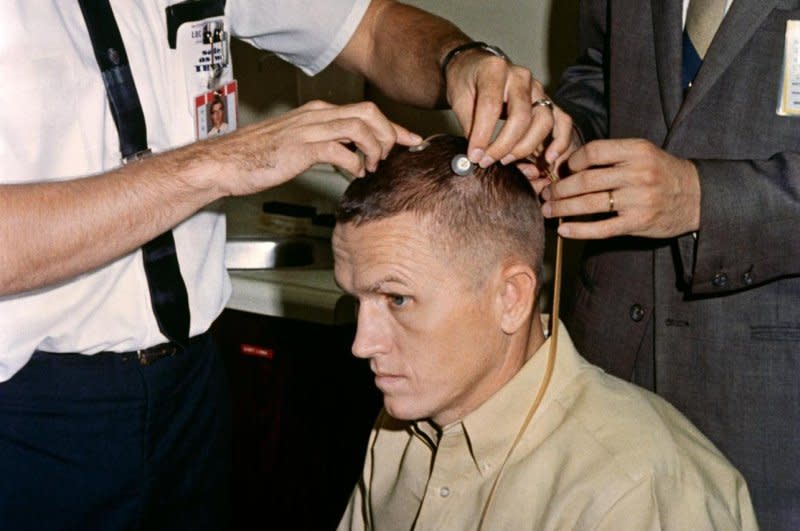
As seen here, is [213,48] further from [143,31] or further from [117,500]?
[117,500]

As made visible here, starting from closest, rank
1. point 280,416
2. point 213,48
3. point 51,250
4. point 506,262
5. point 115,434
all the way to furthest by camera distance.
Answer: point 51,250 < point 506,262 < point 115,434 < point 213,48 < point 280,416

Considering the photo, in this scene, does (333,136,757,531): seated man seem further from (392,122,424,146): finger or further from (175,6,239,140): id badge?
(175,6,239,140): id badge

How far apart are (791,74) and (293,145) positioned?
96 cm

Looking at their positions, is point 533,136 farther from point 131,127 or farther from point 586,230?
point 131,127

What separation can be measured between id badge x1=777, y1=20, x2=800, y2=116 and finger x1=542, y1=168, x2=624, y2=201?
0.42 m

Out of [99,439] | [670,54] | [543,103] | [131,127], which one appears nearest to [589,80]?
[670,54]

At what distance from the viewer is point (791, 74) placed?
82.3 inches

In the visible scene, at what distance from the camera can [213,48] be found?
2258 mm

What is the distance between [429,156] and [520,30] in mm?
1531

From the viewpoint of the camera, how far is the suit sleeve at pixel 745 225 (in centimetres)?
202

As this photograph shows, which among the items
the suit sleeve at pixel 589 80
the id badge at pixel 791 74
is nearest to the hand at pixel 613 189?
the id badge at pixel 791 74

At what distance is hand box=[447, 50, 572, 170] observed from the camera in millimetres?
1793

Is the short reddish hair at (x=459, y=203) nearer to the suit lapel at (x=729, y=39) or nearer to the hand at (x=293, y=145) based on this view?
the hand at (x=293, y=145)

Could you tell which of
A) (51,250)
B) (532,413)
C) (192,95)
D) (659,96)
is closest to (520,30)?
(659,96)
